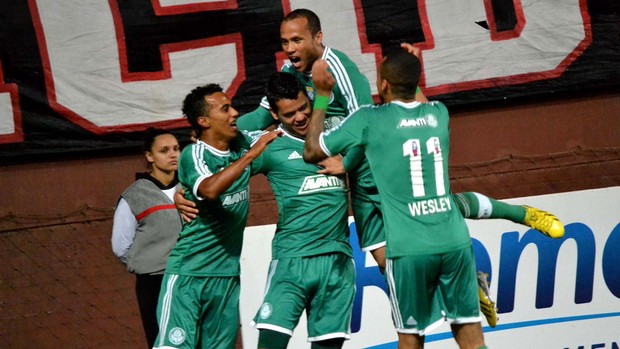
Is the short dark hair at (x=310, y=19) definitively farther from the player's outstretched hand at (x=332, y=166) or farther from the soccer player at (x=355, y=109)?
the player's outstretched hand at (x=332, y=166)

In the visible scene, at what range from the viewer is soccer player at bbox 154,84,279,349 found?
6305 mm

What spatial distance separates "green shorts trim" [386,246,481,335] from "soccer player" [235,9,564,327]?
621 millimetres

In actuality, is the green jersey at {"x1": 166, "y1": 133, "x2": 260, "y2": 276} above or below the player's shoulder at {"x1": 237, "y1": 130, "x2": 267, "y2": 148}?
below

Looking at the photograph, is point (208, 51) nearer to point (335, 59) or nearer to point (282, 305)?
point (335, 59)

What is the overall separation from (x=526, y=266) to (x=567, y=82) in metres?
2.06

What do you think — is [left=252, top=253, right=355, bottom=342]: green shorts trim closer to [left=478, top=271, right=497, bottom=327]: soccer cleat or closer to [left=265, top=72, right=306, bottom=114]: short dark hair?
[left=478, top=271, right=497, bottom=327]: soccer cleat

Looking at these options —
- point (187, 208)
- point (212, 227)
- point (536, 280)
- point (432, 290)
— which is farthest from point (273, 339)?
point (536, 280)

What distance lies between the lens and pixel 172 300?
635 cm

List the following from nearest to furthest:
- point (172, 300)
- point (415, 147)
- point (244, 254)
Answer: point (415, 147)
point (172, 300)
point (244, 254)

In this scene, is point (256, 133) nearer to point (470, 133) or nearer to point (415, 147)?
point (415, 147)

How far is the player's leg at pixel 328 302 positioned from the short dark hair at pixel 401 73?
1.24 meters

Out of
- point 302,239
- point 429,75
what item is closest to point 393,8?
point 429,75

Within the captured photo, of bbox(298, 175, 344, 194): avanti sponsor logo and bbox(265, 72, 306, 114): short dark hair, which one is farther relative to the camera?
bbox(298, 175, 344, 194): avanti sponsor logo

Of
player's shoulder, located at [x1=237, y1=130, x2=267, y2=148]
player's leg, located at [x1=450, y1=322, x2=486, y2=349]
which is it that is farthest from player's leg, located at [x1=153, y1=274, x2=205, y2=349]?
player's leg, located at [x1=450, y1=322, x2=486, y2=349]
